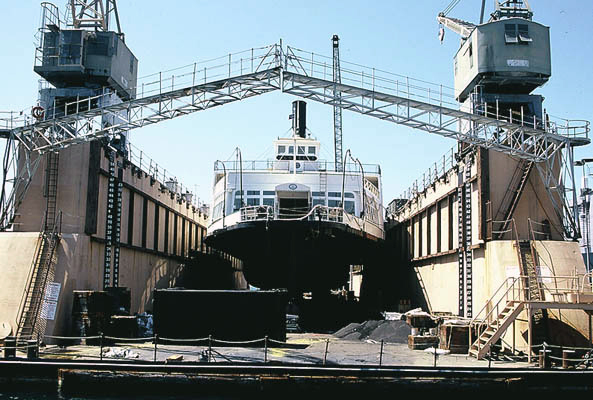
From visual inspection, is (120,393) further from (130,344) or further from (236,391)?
(130,344)

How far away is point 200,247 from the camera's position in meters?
45.6

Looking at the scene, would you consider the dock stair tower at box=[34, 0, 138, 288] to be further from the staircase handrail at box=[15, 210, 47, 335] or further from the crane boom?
the crane boom

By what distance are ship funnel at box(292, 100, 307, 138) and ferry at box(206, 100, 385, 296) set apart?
2.12 m

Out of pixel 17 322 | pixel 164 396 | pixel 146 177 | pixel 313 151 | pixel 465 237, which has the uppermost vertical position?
pixel 313 151

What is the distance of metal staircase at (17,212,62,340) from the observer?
18109 mm

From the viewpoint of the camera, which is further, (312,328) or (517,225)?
(312,328)

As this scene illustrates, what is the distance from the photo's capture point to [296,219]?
25328 millimetres

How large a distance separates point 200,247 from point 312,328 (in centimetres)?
1992

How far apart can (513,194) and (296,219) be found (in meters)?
8.54

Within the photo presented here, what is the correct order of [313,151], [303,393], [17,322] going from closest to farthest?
[303,393]
[17,322]
[313,151]

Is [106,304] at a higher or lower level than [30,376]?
higher

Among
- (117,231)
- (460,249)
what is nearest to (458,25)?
(460,249)

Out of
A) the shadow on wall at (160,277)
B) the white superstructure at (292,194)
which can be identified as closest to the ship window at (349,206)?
the white superstructure at (292,194)

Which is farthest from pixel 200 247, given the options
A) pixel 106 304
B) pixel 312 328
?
pixel 106 304
